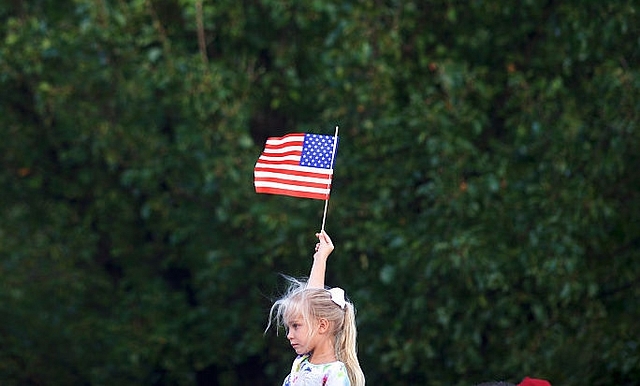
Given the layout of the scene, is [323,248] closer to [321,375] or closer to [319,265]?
[319,265]

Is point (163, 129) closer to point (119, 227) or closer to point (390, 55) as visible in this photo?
point (119, 227)

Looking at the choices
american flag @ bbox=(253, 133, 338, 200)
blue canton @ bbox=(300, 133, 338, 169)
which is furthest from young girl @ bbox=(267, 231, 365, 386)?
blue canton @ bbox=(300, 133, 338, 169)

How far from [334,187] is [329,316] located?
4.17 metres

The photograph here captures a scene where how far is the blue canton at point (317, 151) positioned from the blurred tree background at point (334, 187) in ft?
7.95

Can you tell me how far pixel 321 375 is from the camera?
4.86 m

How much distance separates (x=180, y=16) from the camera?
31.6 ft

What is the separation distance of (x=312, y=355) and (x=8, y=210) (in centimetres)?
583

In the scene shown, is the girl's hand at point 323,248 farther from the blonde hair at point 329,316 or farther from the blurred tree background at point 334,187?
the blurred tree background at point 334,187

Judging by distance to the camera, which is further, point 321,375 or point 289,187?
point 289,187

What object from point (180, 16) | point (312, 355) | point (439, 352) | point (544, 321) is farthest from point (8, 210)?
point (312, 355)

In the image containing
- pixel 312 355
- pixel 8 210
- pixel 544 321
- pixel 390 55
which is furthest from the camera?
pixel 8 210

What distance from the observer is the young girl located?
16.0ft

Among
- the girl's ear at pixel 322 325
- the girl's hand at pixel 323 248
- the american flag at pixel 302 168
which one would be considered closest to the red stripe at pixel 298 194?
the american flag at pixel 302 168

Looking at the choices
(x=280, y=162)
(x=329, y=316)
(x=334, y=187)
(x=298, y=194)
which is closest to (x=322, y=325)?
(x=329, y=316)
